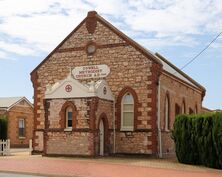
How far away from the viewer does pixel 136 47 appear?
29.2m

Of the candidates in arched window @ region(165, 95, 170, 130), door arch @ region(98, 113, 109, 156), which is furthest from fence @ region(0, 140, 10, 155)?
arched window @ region(165, 95, 170, 130)

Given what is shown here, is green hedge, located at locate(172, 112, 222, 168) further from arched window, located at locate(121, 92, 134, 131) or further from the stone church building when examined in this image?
arched window, located at locate(121, 92, 134, 131)

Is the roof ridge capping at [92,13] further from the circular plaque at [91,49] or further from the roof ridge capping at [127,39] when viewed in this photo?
the circular plaque at [91,49]

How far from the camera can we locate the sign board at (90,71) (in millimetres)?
30234

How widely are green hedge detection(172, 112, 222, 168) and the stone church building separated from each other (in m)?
3.62

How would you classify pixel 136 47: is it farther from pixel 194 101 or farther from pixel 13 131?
pixel 13 131

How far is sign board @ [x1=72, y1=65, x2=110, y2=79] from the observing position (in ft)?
99.2

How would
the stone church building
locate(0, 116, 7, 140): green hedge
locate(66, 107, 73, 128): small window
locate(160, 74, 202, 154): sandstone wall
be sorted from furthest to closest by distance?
locate(0, 116, 7, 140): green hedge
locate(160, 74, 202, 154): sandstone wall
locate(66, 107, 73, 128): small window
the stone church building

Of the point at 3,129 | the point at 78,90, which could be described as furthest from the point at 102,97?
the point at 3,129

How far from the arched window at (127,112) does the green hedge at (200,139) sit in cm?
446

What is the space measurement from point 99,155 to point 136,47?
7.07 meters

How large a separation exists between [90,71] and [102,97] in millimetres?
3408

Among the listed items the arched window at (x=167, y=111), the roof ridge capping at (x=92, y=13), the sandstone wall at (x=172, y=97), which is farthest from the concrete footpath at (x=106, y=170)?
the roof ridge capping at (x=92, y=13)

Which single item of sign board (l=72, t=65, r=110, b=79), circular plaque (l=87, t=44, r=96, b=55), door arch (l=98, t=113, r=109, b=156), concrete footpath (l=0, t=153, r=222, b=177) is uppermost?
circular plaque (l=87, t=44, r=96, b=55)
